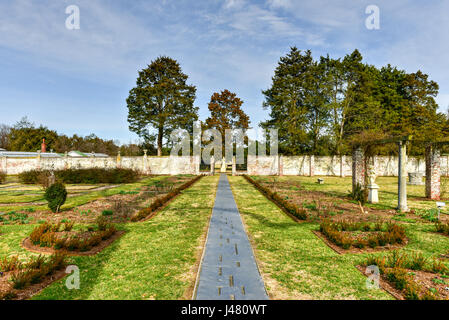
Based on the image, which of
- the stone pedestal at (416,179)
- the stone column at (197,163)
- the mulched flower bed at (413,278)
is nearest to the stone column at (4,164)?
the stone column at (197,163)

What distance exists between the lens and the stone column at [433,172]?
38.8 feet

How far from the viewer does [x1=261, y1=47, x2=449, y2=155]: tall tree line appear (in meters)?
28.7

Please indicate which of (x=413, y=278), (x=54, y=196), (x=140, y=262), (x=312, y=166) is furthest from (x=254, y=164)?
(x=413, y=278)

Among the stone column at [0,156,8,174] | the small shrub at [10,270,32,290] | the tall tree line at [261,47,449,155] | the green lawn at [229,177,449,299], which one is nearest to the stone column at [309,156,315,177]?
the tall tree line at [261,47,449,155]

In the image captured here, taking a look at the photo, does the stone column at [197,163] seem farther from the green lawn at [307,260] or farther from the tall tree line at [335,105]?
the green lawn at [307,260]

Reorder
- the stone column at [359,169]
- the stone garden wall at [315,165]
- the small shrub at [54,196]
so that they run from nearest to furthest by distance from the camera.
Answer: the small shrub at [54,196] → the stone column at [359,169] → the stone garden wall at [315,165]

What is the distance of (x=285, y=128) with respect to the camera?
29703 millimetres

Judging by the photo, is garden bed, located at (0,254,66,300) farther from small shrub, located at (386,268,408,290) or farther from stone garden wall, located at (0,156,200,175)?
stone garden wall, located at (0,156,200,175)

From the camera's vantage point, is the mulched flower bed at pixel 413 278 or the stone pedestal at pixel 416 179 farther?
the stone pedestal at pixel 416 179

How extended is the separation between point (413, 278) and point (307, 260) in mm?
1613

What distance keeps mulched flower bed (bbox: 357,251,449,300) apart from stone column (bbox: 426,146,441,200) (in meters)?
9.78

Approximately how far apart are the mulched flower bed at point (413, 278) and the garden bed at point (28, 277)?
5.15 metres

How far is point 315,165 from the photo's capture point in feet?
93.0
